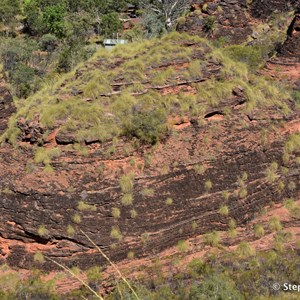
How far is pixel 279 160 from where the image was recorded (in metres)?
14.4

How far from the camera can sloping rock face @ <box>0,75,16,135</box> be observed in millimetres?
17000

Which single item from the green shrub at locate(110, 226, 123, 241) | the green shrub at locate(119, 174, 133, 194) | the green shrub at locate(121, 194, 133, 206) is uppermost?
the green shrub at locate(119, 174, 133, 194)

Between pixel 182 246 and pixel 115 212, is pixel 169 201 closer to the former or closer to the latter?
pixel 182 246

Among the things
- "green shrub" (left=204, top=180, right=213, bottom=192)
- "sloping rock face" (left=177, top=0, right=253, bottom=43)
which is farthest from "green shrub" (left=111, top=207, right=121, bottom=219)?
"sloping rock face" (left=177, top=0, right=253, bottom=43)

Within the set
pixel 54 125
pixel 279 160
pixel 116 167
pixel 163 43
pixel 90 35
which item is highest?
pixel 163 43

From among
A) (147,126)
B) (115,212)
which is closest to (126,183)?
(115,212)

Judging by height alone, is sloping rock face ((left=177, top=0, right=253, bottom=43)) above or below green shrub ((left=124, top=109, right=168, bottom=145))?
below

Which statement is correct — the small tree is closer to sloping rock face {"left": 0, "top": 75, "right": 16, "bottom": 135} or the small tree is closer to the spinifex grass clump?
sloping rock face {"left": 0, "top": 75, "right": 16, "bottom": 135}

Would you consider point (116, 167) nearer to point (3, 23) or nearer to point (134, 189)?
point (134, 189)

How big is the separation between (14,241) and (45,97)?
4.83 metres

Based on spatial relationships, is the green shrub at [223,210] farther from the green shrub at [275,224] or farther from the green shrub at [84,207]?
the green shrub at [84,207]

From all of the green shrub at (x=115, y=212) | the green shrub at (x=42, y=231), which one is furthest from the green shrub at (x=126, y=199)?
the green shrub at (x=42, y=231)

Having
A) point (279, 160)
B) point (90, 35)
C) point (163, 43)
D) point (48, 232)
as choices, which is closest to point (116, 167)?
point (48, 232)

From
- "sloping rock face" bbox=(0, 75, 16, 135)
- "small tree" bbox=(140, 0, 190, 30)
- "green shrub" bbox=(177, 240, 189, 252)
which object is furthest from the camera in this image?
"small tree" bbox=(140, 0, 190, 30)
